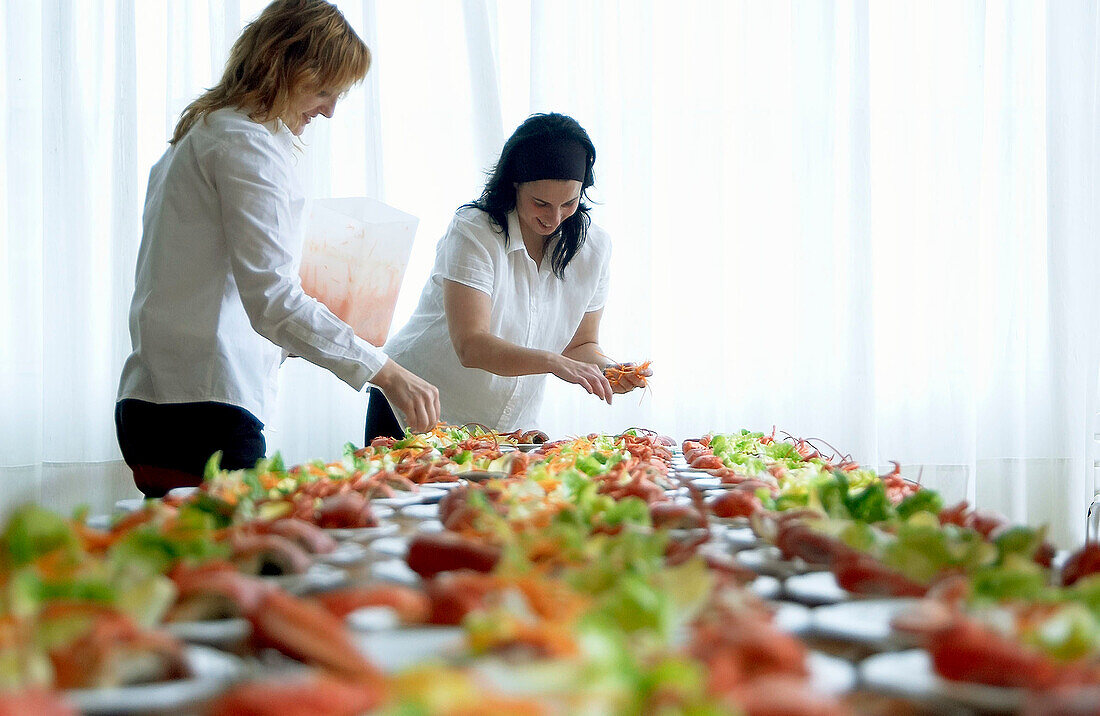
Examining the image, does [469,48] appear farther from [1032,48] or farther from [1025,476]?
[1025,476]

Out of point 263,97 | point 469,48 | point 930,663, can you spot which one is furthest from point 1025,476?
point 930,663

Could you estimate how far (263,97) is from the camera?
1748 millimetres

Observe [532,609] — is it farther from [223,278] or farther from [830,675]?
[223,278]

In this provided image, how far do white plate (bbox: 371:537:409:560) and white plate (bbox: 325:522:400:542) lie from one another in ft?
0.06

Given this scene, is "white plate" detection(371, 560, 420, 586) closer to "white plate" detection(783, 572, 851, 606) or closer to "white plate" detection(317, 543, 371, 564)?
"white plate" detection(317, 543, 371, 564)

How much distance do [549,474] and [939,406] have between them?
2.73 m

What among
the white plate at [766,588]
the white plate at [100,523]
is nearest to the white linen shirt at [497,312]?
the white plate at [100,523]

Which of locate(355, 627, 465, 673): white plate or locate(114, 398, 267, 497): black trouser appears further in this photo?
locate(114, 398, 267, 497): black trouser

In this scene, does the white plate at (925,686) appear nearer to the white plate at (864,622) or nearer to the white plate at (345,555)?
the white plate at (864,622)

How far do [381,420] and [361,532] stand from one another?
155 cm

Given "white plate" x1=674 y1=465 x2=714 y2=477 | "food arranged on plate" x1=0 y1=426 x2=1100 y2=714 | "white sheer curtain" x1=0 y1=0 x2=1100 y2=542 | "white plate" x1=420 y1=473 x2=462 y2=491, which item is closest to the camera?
"food arranged on plate" x1=0 y1=426 x2=1100 y2=714

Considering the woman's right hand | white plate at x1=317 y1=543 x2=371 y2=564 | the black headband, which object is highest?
the black headband

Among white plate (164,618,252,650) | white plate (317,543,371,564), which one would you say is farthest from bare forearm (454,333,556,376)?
white plate (164,618,252,650)

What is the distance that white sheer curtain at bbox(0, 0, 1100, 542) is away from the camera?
3254 mm
